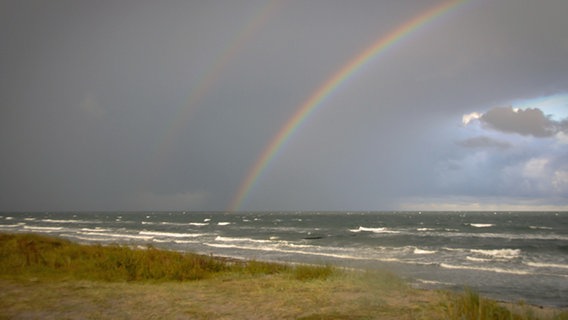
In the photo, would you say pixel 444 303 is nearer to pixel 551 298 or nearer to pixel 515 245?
pixel 551 298

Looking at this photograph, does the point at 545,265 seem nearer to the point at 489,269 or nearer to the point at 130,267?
the point at 489,269

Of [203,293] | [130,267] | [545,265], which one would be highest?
[130,267]

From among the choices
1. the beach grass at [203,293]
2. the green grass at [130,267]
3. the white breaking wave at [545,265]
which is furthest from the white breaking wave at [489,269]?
the green grass at [130,267]

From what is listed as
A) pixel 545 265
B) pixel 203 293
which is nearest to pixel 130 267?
pixel 203 293

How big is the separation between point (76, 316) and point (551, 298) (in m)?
17.3

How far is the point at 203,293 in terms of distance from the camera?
11781 mm

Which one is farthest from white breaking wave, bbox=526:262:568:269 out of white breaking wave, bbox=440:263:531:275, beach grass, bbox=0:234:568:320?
beach grass, bbox=0:234:568:320

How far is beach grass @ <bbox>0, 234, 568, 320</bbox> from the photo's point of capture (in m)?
9.08

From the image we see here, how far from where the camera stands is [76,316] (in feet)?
28.8

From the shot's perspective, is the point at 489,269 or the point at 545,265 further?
the point at 545,265

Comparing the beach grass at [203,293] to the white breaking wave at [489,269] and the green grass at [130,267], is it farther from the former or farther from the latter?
the white breaking wave at [489,269]

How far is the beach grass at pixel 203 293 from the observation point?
9.08m

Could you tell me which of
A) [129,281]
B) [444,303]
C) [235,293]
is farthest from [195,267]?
[444,303]

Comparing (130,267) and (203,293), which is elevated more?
(130,267)
